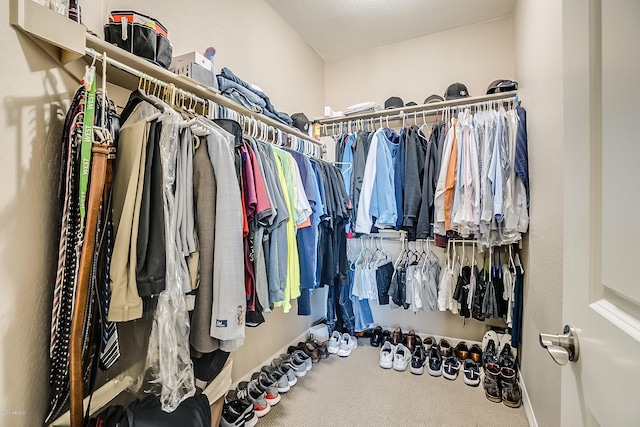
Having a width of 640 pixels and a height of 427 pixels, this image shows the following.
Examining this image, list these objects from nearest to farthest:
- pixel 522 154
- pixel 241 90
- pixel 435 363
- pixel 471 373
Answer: pixel 241 90 → pixel 522 154 → pixel 471 373 → pixel 435 363

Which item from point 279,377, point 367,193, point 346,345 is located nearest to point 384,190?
point 367,193

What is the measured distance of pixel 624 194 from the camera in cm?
40

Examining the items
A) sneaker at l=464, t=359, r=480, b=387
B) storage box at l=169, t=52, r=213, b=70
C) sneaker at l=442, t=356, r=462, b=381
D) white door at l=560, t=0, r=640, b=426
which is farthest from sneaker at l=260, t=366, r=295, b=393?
storage box at l=169, t=52, r=213, b=70

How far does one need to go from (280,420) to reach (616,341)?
1.71 meters

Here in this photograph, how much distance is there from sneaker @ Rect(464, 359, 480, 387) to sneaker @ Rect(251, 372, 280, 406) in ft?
4.33

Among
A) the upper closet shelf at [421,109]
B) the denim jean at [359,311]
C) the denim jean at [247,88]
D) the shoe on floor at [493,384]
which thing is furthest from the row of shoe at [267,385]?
the upper closet shelf at [421,109]

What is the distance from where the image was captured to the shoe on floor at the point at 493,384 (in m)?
1.79

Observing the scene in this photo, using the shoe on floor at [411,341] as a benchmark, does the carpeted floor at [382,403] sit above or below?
below

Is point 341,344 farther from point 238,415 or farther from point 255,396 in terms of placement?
point 238,415

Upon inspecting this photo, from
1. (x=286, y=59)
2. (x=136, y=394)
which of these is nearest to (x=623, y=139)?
(x=136, y=394)

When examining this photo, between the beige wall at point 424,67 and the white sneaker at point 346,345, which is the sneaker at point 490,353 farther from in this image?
the beige wall at point 424,67

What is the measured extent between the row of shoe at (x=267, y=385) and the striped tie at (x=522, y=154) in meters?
1.95

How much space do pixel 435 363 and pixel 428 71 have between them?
8.35ft

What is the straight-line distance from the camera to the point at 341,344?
242cm
